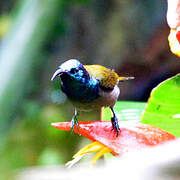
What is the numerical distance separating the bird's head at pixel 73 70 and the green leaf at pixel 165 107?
0.55ft

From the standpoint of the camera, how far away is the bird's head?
640mm

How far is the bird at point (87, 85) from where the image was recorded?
0.66m

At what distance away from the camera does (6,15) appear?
2230mm

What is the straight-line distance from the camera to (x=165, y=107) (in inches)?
21.1

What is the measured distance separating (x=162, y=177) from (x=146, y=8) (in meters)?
2.14

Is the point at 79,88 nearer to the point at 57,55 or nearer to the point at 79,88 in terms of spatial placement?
the point at 79,88

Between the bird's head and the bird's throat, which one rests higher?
the bird's head

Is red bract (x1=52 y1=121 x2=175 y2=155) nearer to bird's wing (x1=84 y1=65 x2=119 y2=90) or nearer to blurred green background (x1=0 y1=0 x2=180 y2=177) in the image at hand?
bird's wing (x1=84 y1=65 x2=119 y2=90)

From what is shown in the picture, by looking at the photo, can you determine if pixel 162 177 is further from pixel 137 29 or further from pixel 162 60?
pixel 137 29

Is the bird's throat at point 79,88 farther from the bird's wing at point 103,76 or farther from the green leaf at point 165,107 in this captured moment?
the green leaf at point 165,107

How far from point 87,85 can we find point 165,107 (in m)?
0.22

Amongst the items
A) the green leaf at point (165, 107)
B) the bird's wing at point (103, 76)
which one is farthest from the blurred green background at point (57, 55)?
the green leaf at point (165, 107)

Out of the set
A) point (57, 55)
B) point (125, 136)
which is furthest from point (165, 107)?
point (57, 55)

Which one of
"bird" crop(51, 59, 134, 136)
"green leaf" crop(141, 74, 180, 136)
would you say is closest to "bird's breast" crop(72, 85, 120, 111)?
"bird" crop(51, 59, 134, 136)
